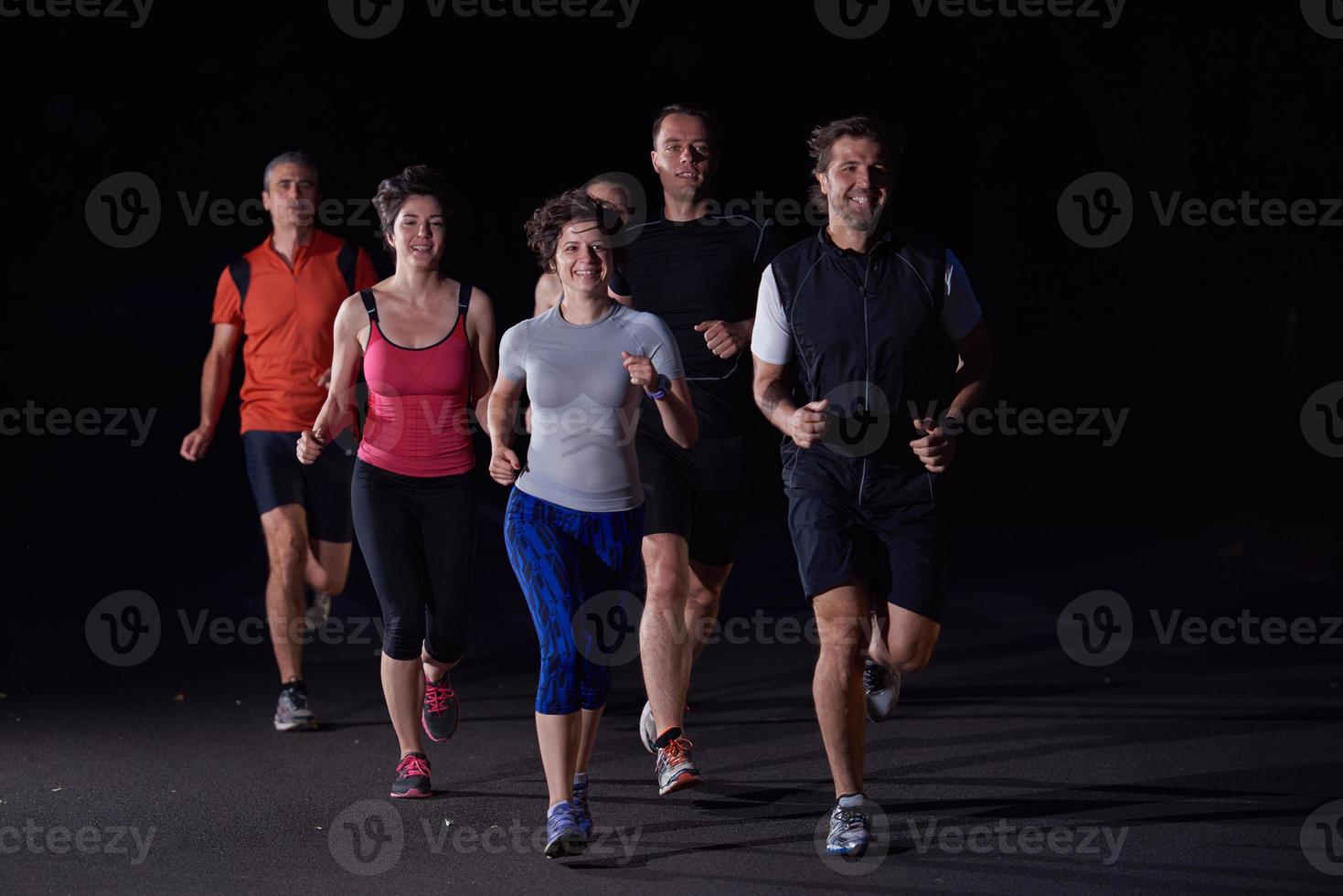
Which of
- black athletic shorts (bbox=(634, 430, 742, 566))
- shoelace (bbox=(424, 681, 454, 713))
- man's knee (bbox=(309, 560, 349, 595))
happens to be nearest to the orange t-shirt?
man's knee (bbox=(309, 560, 349, 595))

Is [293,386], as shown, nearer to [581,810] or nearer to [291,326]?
[291,326]

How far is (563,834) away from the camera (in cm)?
601

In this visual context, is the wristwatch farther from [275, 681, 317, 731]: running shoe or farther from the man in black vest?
[275, 681, 317, 731]: running shoe

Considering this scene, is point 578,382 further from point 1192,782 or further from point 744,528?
point 744,528

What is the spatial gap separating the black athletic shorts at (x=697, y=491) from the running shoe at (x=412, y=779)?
1217 millimetres

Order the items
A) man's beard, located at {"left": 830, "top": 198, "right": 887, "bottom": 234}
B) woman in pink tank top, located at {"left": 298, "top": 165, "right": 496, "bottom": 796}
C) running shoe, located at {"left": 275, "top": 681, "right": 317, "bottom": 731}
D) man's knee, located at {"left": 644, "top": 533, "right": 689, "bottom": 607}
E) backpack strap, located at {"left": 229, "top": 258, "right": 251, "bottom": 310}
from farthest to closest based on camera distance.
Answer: backpack strap, located at {"left": 229, "top": 258, "right": 251, "bottom": 310}, running shoe, located at {"left": 275, "top": 681, "right": 317, "bottom": 731}, man's knee, located at {"left": 644, "top": 533, "right": 689, "bottom": 607}, woman in pink tank top, located at {"left": 298, "top": 165, "right": 496, "bottom": 796}, man's beard, located at {"left": 830, "top": 198, "right": 887, "bottom": 234}

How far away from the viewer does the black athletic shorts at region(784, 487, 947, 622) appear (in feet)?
20.5

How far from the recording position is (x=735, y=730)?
8.15 m

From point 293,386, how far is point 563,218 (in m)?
2.52

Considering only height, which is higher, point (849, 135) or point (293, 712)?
point (849, 135)

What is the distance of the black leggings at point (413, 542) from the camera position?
22.7 feet

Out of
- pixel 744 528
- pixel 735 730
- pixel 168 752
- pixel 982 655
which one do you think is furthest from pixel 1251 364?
pixel 168 752

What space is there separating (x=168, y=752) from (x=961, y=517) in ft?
30.0

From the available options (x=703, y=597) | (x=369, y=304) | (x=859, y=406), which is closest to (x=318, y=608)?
(x=703, y=597)
